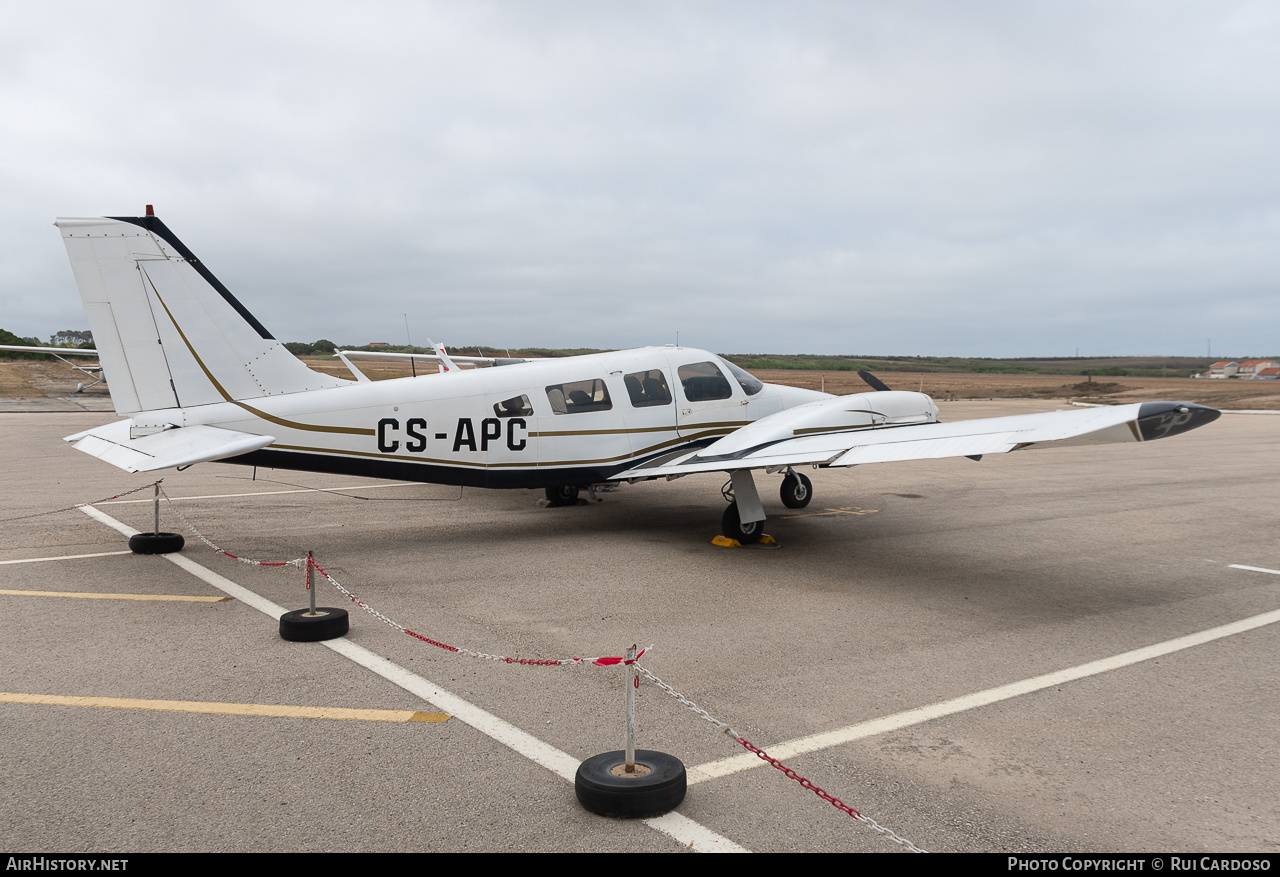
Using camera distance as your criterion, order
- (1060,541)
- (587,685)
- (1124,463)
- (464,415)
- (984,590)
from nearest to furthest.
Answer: (587,685), (984,590), (464,415), (1060,541), (1124,463)

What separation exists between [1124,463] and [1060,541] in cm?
1099

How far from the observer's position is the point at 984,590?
8359 mm

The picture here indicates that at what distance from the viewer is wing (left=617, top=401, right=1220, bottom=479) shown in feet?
21.9

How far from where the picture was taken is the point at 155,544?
31.7 ft

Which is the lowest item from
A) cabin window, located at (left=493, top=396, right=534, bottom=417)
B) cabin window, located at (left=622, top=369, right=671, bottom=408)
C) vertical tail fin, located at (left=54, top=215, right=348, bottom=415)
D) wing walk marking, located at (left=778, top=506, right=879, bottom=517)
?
wing walk marking, located at (left=778, top=506, right=879, bottom=517)

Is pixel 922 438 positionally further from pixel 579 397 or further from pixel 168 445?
pixel 168 445

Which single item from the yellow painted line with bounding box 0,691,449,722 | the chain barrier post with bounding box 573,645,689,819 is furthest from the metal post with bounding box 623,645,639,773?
the yellow painted line with bounding box 0,691,449,722

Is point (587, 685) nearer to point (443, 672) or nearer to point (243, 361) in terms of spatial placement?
point (443, 672)

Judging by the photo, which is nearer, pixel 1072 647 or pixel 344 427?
pixel 1072 647

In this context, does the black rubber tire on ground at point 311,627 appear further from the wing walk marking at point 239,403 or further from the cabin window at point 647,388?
the cabin window at point 647,388

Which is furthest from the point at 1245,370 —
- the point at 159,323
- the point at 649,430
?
the point at 159,323

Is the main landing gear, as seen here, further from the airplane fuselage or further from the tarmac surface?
the airplane fuselage

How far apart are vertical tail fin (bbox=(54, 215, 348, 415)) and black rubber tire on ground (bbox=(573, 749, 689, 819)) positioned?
7418 mm

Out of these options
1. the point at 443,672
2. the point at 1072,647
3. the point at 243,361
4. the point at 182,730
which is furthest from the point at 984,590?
the point at 243,361
